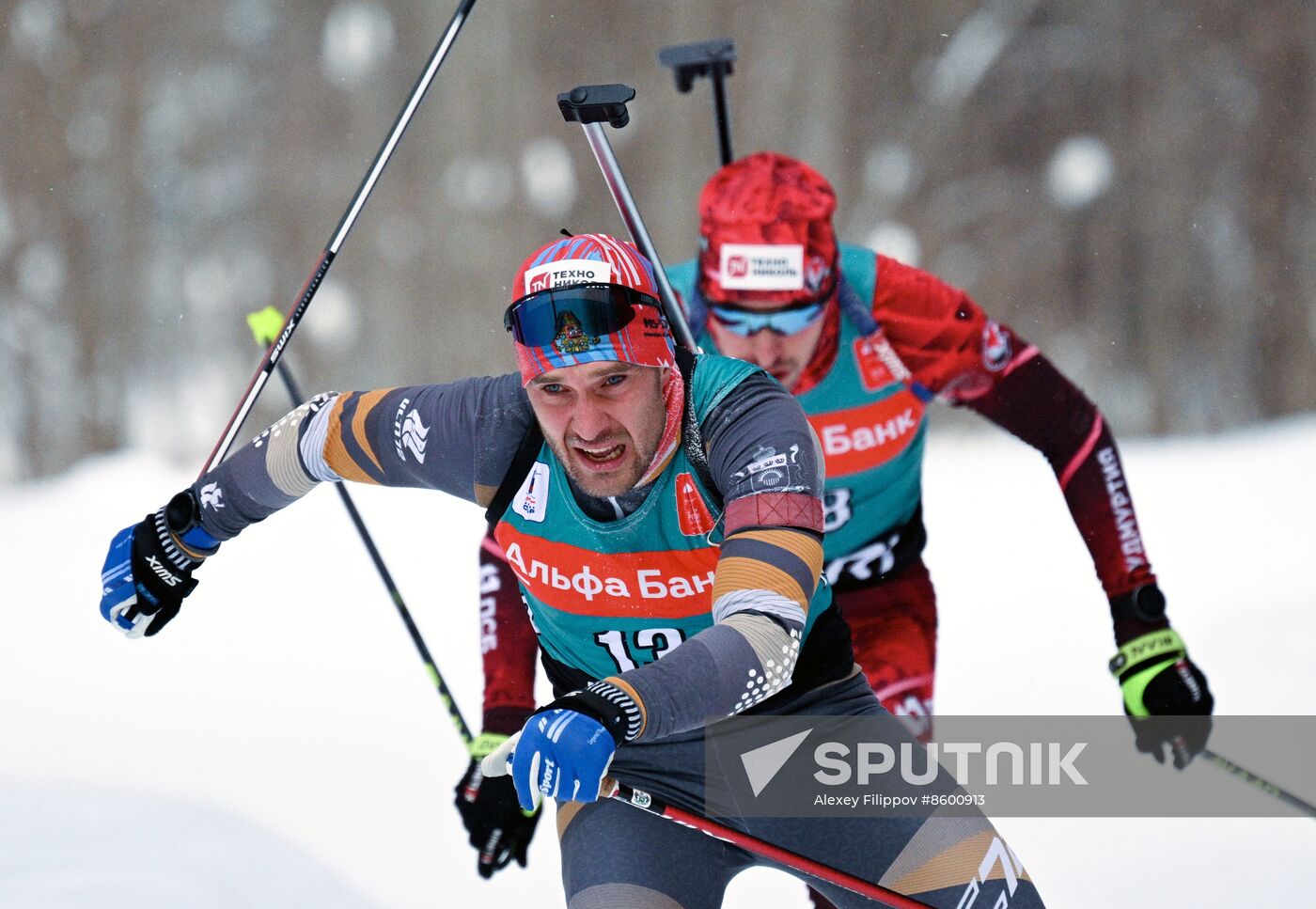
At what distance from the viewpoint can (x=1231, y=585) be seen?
19.3 feet

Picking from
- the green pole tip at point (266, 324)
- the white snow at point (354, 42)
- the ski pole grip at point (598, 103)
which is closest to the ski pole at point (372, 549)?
the green pole tip at point (266, 324)

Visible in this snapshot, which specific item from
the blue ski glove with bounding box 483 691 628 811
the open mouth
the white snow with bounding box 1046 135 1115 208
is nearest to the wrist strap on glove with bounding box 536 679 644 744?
the blue ski glove with bounding box 483 691 628 811

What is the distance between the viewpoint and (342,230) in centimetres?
314

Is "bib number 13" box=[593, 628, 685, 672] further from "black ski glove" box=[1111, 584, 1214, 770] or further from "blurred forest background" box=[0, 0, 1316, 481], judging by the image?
"blurred forest background" box=[0, 0, 1316, 481]

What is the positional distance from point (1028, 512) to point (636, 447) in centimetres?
484

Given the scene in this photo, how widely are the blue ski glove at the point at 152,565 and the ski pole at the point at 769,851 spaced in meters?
1.00

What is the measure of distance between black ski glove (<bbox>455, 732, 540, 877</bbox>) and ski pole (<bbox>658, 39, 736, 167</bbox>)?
1.84 metres

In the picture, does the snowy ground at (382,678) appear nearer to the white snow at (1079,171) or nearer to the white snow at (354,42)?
the white snow at (1079,171)

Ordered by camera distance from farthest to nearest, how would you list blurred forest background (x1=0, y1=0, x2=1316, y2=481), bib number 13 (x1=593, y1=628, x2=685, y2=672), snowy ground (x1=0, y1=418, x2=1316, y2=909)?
blurred forest background (x1=0, y1=0, x2=1316, y2=481)
snowy ground (x1=0, y1=418, x2=1316, y2=909)
bib number 13 (x1=593, y1=628, x2=685, y2=672)

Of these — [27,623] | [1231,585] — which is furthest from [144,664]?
[1231,585]

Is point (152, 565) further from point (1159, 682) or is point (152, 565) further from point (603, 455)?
point (1159, 682)

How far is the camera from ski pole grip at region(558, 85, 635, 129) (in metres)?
2.62

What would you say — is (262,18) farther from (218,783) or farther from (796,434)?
(796,434)

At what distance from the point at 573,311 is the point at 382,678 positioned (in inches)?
138
